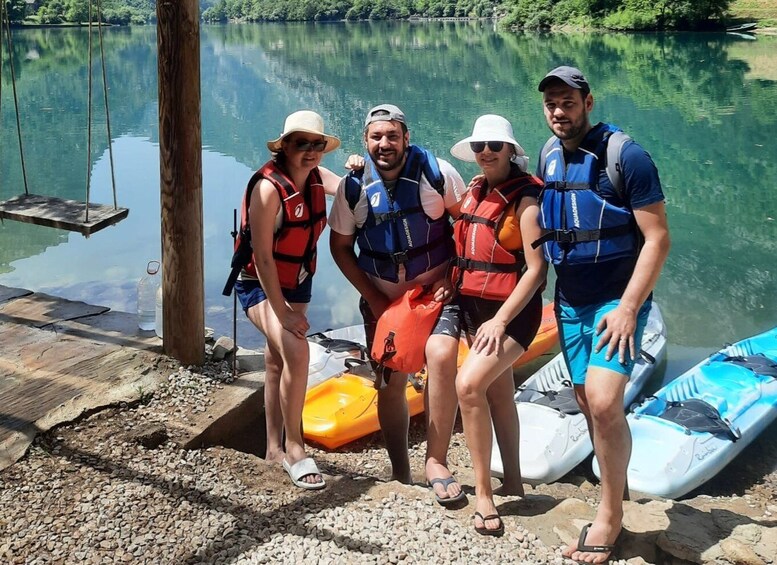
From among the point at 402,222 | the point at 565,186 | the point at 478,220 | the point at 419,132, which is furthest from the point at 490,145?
the point at 419,132

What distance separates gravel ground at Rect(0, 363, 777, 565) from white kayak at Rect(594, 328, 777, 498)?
1.72m

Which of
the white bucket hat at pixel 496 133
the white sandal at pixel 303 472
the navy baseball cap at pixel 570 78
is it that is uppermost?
the navy baseball cap at pixel 570 78

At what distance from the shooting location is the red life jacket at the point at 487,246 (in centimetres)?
369

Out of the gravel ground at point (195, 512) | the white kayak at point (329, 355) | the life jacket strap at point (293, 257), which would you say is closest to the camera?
the gravel ground at point (195, 512)

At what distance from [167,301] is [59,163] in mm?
16825

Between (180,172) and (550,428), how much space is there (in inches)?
121

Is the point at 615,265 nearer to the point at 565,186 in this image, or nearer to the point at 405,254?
the point at 565,186

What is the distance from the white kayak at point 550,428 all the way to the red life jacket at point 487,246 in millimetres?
1632

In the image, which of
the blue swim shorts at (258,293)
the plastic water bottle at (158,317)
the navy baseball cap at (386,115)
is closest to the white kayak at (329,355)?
the plastic water bottle at (158,317)

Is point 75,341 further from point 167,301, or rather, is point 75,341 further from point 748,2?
point 748,2

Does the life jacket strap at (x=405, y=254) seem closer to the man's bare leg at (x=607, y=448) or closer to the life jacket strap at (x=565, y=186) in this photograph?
the life jacket strap at (x=565, y=186)

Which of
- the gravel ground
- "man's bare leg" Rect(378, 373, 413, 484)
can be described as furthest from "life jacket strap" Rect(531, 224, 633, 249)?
the gravel ground

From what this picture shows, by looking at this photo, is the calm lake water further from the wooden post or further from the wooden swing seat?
the wooden post

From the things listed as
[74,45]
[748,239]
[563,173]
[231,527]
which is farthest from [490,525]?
[74,45]
